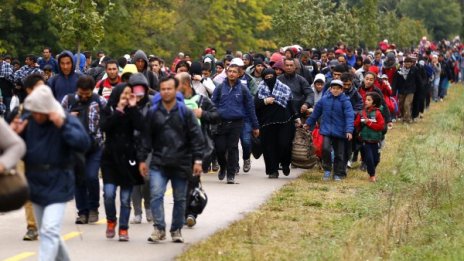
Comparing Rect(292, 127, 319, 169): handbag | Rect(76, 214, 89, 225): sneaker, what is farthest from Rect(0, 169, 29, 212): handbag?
Rect(292, 127, 319, 169): handbag

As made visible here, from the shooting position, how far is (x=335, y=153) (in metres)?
19.1

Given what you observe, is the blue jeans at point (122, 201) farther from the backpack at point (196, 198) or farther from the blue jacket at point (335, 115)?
the blue jacket at point (335, 115)

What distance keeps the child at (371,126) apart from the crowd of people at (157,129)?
0.02 m

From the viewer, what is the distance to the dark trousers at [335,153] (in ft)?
62.3

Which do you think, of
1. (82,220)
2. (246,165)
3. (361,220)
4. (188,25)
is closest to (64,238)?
(82,220)

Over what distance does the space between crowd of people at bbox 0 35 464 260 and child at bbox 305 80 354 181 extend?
0.07 feet

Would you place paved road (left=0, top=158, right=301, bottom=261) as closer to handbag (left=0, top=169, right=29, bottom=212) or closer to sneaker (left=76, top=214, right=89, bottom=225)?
sneaker (left=76, top=214, right=89, bottom=225)

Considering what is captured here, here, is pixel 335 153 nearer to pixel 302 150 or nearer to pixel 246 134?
pixel 302 150

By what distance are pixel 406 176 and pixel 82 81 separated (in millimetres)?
7902

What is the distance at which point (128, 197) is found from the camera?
42.0ft

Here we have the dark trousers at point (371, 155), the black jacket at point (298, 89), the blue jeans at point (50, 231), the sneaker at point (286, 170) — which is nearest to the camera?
the blue jeans at point (50, 231)

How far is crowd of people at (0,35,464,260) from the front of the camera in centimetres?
999

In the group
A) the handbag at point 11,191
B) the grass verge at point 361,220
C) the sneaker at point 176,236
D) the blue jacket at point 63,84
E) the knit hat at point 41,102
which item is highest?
the knit hat at point 41,102

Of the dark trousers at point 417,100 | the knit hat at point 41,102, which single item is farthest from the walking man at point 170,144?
the dark trousers at point 417,100
